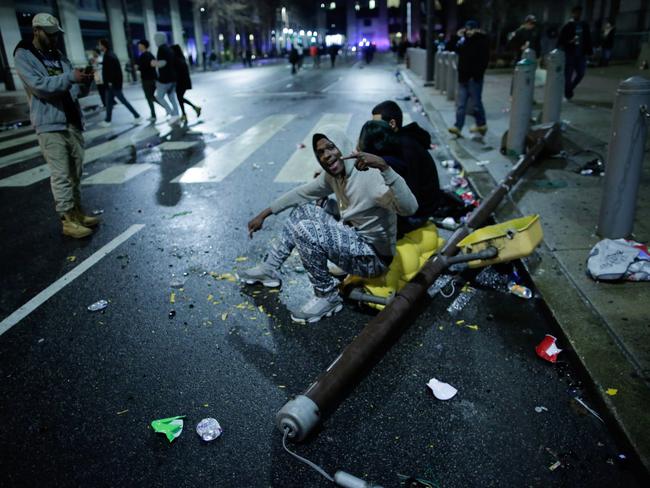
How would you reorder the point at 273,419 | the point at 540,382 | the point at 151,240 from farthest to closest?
1. the point at 151,240
2. the point at 540,382
3. the point at 273,419

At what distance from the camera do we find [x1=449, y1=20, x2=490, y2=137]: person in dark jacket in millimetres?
8930

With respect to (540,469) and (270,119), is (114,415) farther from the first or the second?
(270,119)

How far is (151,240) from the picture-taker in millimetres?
5277

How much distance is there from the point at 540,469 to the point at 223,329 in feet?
7.06

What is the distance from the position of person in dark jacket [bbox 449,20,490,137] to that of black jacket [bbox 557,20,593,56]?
127 inches

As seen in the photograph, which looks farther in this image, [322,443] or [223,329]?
[223,329]

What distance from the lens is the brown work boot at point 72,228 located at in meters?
5.40

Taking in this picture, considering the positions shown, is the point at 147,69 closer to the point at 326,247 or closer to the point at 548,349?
the point at 326,247

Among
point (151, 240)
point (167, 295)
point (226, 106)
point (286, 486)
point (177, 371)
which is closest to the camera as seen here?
point (286, 486)

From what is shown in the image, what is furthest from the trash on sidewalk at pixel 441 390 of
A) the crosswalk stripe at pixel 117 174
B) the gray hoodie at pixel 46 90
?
the crosswalk stripe at pixel 117 174

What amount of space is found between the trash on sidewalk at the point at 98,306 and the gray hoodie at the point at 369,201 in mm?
1930

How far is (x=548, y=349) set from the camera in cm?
319

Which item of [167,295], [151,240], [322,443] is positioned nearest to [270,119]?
[151,240]

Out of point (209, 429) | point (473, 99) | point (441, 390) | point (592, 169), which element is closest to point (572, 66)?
point (473, 99)
